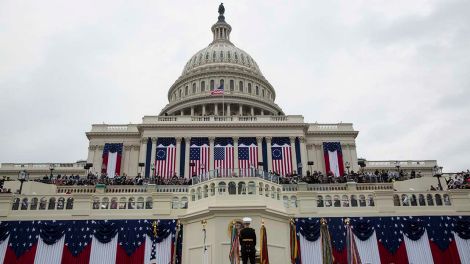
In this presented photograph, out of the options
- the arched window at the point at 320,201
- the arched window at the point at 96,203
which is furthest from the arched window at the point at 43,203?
the arched window at the point at 320,201

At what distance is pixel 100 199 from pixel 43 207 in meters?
3.34

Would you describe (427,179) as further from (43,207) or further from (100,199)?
(43,207)

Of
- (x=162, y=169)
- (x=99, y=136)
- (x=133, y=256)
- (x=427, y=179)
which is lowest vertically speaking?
(x=133, y=256)

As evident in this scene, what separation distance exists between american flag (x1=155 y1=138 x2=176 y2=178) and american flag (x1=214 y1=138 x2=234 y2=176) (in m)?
5.39

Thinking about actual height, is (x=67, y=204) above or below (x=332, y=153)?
below

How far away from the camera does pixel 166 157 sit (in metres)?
54.3

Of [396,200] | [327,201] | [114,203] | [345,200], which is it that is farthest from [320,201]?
[114,203]

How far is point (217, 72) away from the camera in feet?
277

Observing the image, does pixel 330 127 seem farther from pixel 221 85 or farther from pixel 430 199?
pixel 430 199

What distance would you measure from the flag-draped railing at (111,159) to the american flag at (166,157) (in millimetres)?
5636

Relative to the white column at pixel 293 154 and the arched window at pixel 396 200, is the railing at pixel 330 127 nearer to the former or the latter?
the white column at pixel 293 154

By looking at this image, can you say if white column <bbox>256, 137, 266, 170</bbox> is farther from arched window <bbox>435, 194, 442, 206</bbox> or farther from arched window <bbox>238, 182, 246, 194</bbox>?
arched window <bbox>238, 182, 246, 194</bbox>

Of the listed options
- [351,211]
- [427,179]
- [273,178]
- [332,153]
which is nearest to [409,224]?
[351,211]

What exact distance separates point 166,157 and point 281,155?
1475 centimetres
